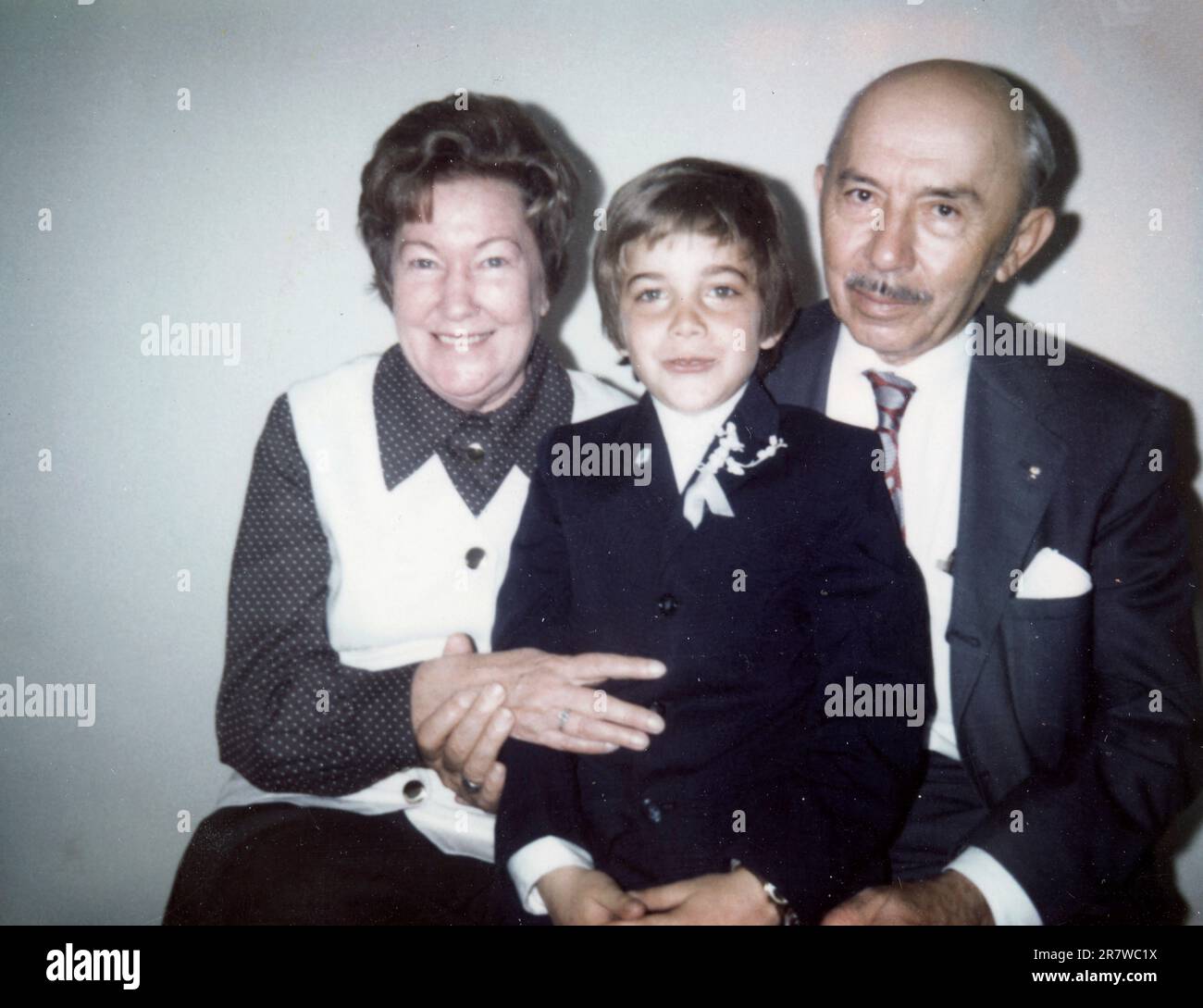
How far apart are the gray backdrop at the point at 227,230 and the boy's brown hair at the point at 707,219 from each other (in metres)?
0.35

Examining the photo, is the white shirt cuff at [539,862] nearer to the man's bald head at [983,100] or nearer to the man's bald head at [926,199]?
the man's bald head at [926,199]

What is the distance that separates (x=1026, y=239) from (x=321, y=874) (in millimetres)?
1658

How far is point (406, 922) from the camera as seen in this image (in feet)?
4.96

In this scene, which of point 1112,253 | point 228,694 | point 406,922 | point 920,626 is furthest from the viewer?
point 1112,253

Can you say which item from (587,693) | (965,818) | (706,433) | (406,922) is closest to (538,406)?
(706,433)

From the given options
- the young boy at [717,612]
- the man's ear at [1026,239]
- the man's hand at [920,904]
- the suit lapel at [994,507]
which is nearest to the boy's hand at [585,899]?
the young boy at [717,612]

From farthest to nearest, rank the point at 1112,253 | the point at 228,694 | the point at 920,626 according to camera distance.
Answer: the point at 1112,253 < the point at 228,694 < the point at 920,626

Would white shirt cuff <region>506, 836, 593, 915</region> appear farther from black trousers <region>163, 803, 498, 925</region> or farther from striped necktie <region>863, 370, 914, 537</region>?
striped necktie <region>863, 370, 914, 537</region>

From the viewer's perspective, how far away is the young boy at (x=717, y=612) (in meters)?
1.31

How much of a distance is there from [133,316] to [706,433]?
1.19 meters

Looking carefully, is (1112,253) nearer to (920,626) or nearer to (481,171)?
(920,626)

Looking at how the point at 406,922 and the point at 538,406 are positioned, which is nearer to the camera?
the point at 406,922

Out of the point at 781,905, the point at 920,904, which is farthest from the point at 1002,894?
the point at 781,905

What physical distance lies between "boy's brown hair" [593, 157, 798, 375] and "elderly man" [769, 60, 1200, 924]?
8.1 inches
